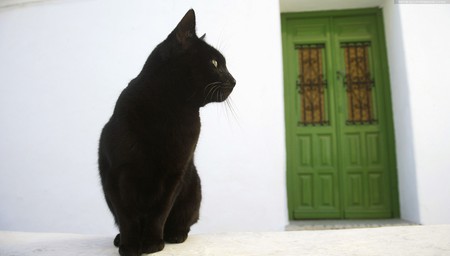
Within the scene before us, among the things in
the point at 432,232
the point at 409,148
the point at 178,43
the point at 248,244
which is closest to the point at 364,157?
the point at 409,148

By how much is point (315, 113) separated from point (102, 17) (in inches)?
110

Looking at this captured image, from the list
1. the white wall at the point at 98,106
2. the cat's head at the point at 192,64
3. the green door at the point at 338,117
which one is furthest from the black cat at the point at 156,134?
the green door at the point at 338,117

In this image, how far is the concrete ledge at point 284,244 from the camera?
1.10m

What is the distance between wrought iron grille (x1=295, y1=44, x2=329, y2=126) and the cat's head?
3.16 m

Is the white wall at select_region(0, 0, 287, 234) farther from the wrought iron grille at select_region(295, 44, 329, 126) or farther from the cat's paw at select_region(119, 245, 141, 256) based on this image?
the cat's paw at select_region(119, 245, 141, 256)

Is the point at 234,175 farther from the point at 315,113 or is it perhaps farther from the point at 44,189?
the point at 44,189

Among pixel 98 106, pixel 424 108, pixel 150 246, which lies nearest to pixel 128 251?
pixel 150 246

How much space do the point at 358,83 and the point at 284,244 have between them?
3471 millimetres

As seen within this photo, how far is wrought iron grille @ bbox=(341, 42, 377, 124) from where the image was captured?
420cm

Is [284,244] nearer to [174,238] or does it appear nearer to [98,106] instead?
[174,238]

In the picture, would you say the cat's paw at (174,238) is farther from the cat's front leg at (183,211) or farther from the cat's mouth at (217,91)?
the cat's mouth at (217,91)

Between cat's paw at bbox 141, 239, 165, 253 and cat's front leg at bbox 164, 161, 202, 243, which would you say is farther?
cat's front leg at bbox 164, 161, 202, 243

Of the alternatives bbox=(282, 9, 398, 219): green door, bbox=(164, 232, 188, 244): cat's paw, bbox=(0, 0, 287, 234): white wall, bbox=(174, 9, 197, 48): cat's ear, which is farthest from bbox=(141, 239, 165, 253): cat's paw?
bbox=(282, 9, 398, 219): green door

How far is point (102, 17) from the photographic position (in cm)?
397
